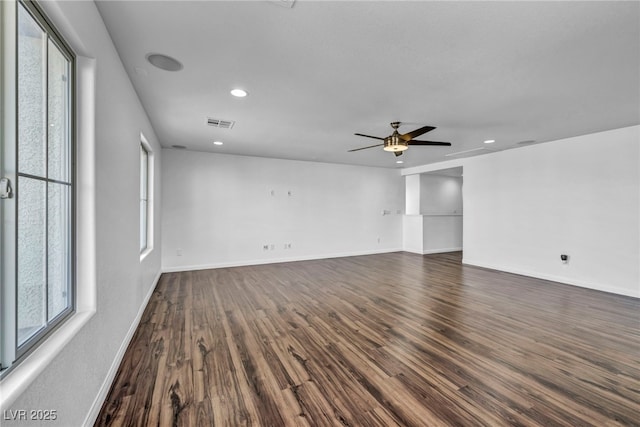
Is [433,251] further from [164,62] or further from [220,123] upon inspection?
[164,62]

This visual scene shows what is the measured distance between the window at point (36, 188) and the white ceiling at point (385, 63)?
2.22 ft

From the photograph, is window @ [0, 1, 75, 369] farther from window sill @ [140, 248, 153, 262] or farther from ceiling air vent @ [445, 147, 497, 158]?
ceiling air vent @ [445, 147, 497, 158]

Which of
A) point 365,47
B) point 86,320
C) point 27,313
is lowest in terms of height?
point 86,320

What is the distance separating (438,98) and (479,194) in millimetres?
3949

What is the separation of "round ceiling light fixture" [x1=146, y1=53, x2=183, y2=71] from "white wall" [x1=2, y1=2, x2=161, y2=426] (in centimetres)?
24

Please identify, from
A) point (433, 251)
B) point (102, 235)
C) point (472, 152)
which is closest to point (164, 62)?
point (102, 235)

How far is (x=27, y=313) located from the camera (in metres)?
1.15

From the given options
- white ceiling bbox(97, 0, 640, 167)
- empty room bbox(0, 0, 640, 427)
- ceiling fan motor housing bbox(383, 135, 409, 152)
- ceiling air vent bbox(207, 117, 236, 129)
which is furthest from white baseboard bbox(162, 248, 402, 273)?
ceiling fan motor housing bbox(383, 135, 409, 152)

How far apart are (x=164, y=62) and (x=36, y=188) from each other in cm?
158

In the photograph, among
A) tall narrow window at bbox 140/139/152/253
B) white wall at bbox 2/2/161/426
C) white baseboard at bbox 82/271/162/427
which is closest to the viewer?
white wall at bbox 2/2/161/426

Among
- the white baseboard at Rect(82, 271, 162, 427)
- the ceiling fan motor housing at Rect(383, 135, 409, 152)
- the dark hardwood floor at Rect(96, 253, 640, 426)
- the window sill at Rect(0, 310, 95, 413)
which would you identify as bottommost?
the dark hardwood floor at Rect(96, 253, 640, 426)

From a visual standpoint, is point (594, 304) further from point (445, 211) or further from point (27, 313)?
point (27, 313)

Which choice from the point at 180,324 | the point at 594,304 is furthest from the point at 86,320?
the point at 594,304

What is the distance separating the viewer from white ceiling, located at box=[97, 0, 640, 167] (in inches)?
67.8
